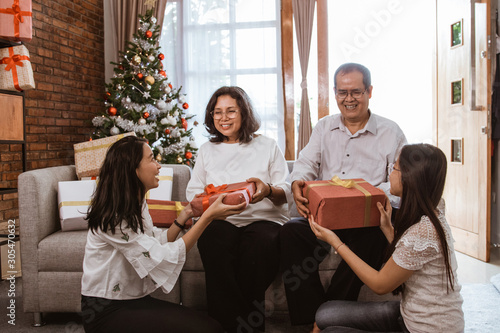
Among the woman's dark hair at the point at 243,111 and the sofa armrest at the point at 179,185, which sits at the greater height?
the woman's dark hair at the point at 243,111

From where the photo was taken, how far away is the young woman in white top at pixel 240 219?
1830 millimetres

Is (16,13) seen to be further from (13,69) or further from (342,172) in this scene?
(342,172)

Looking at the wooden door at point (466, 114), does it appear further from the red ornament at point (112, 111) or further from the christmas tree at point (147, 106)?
the red ornament at point (112, 111)

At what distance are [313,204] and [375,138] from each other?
70 centimetres

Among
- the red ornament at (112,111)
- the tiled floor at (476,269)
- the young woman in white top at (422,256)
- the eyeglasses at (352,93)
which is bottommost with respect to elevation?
the tiled floor at (476,269)

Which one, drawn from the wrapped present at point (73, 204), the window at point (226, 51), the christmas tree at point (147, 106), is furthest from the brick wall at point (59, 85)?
the wrapped present at point (73, 204)

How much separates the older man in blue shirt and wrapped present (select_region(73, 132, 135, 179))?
1277 mm

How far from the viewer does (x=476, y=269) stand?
304 cm

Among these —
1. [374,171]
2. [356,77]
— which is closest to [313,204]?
[374,171]

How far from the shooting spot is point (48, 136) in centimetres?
373

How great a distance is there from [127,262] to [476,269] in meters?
2.59

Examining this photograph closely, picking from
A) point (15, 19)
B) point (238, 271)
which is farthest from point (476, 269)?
point (15, 19)

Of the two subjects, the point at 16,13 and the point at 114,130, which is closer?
the point at 16,13

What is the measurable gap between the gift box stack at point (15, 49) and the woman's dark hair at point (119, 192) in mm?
1825
